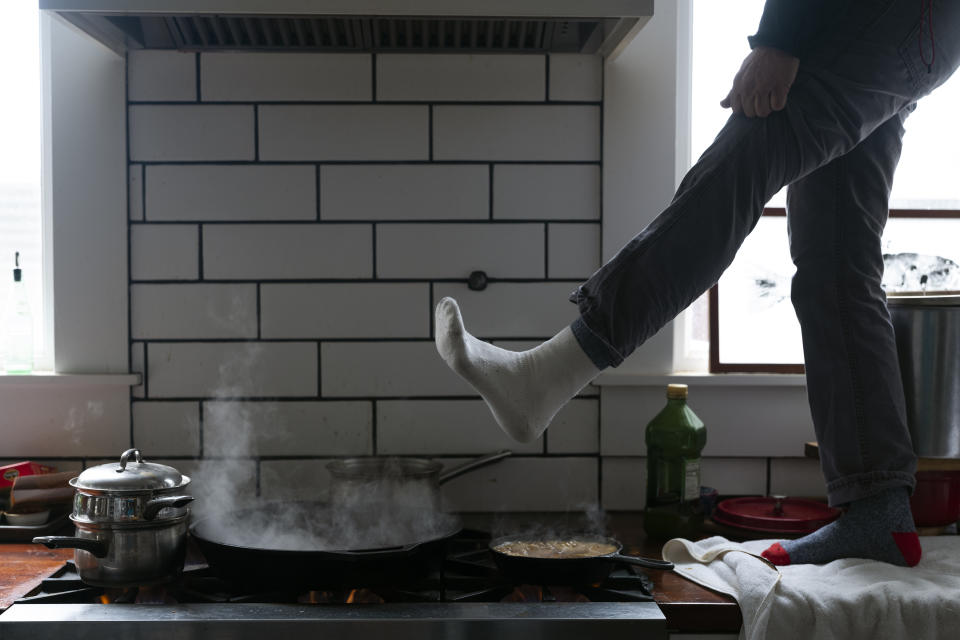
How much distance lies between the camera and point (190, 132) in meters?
1.73

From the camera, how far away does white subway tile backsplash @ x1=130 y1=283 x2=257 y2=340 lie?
5.73 ft

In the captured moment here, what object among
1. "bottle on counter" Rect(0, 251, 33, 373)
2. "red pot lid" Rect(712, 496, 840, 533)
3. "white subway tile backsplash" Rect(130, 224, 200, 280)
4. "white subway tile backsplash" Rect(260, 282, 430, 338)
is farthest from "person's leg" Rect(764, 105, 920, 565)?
"bottle on counter" Rect(0, 251, 33, 373)

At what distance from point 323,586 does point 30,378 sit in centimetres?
88

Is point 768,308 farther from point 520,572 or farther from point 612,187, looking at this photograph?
point 520,572

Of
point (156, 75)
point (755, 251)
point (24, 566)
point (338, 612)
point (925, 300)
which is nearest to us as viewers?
point (338, 612)

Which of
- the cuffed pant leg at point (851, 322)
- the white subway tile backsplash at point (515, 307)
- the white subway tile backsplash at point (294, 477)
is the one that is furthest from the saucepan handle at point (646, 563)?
the white subway tile backsplash at point (294, 477)

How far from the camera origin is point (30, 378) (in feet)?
5.60

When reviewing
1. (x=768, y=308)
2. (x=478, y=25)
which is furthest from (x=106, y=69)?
(x=768, y=308)

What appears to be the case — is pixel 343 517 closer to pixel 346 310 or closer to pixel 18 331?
pixel 346 310

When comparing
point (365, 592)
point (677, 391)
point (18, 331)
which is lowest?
point (365, 592)

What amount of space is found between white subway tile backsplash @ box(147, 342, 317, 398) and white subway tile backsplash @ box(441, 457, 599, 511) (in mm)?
369

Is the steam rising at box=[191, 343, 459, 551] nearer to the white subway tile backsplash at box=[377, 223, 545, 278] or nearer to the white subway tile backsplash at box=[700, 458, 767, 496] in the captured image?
the white subway tile backsplash at box=[377, 223, 545, 278]

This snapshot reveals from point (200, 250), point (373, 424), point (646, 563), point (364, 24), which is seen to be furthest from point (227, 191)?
point (646, 563)

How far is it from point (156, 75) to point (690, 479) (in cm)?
134
